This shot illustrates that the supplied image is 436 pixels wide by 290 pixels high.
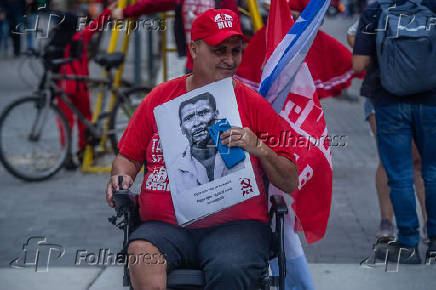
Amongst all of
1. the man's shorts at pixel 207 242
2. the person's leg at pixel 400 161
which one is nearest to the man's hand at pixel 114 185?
the man's shorts at pixel 207 242

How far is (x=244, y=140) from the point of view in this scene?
316 centimetres

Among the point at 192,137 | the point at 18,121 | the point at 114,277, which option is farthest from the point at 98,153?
the point at 192,137

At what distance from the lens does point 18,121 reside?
7113 millimetres

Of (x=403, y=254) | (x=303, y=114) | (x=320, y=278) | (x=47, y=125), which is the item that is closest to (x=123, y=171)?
(x=303, y=114)

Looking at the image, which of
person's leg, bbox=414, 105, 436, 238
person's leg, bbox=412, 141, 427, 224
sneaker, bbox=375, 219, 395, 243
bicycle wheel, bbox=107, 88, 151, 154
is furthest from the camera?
Answer: bicycle wheel, bbox=107, 88, 151, 154

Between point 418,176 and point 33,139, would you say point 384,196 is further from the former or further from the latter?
point 33,139

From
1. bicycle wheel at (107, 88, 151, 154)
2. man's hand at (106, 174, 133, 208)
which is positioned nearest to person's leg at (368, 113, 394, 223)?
man's hand at (106, 174, 133, 208)

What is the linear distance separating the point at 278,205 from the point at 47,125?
445cm

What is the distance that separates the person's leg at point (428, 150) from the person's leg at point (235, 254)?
1745 millimetres

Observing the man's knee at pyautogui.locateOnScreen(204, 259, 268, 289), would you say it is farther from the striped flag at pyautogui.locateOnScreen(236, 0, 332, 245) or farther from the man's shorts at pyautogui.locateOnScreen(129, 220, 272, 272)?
the striped flag at pyautogui.locateOnScreen(236, 0, 332, 245)

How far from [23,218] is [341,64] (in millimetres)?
2747

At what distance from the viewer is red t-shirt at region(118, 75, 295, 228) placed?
11.0 ft

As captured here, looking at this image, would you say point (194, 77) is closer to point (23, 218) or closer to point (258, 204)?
point (258, 204)

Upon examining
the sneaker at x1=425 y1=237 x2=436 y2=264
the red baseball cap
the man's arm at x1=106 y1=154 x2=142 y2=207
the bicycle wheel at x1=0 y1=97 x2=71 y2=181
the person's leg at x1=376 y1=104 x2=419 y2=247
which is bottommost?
the bicycle wheel at x1=0 y1=97 x2=71 y2=181
